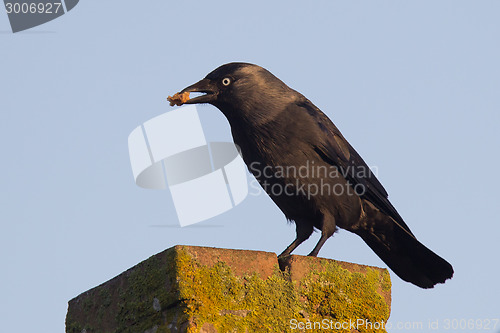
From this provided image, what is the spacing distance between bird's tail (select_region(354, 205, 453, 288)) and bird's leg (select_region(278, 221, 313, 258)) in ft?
1.60

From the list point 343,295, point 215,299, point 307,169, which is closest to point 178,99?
point 307,169

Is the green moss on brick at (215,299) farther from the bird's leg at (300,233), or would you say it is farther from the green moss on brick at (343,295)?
the bird's leg at (300,233)

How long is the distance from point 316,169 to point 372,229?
84cm

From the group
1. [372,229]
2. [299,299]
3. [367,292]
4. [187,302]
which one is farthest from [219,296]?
[372,229]

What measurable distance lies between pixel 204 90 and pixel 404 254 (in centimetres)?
201

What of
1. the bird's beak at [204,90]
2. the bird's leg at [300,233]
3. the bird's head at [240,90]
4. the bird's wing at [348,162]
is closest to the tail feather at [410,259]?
the bird's wing at [348,162]

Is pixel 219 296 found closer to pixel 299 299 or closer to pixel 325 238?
pixel 299 299

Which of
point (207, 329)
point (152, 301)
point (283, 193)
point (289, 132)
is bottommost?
point (207, 329)

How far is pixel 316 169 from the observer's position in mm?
4863

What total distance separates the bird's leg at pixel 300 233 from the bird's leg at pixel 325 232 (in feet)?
0.64

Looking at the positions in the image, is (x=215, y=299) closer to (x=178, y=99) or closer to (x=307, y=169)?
(x=307, y=169)

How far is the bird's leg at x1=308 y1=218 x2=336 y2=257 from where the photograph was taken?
4801 mm

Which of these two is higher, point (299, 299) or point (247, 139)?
point (247, 139)

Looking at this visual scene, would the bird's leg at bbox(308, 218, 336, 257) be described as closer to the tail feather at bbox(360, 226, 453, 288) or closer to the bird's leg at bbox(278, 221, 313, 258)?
the bird's leg at bbox(278, 221, 313, 258)
